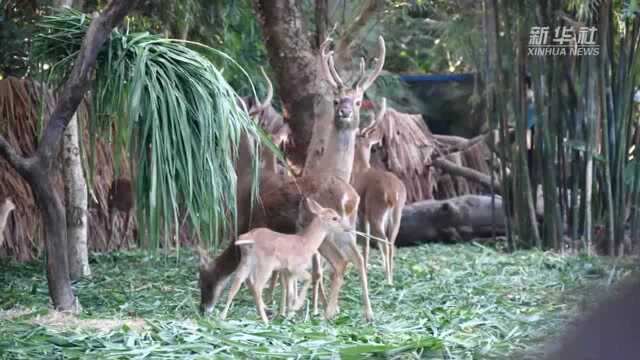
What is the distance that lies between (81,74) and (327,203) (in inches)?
77.2

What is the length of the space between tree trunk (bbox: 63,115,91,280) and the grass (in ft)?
0.66

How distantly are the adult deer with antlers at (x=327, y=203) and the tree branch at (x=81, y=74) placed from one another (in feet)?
4.50

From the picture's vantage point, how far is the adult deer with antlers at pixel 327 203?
20.8ft

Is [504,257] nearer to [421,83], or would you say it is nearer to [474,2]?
[474,2]

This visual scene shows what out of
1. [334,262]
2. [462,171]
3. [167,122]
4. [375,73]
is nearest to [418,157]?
[462,171]

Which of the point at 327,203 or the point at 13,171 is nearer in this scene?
the point at 327,203

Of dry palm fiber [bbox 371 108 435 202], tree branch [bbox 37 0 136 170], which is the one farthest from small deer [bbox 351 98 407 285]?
tree branch [bbox 37 0 136 170]

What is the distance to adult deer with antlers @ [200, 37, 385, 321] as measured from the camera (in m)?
6.33

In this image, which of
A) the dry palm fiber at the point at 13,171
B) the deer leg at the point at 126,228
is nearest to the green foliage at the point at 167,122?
the dry palm fiber at the point at 13,171

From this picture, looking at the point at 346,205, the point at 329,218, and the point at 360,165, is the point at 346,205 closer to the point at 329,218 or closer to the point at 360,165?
the point at 329,218

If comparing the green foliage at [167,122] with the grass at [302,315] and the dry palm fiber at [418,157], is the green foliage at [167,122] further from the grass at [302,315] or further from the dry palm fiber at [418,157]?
the dry palm fiber at [418,157]

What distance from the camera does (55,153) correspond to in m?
5.68

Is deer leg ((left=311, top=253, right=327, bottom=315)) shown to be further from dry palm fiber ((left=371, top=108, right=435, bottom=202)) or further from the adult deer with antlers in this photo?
dry palm fiber ((left=371, top=108, right=435, bottom=202))

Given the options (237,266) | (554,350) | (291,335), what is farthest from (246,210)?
(554,350)
